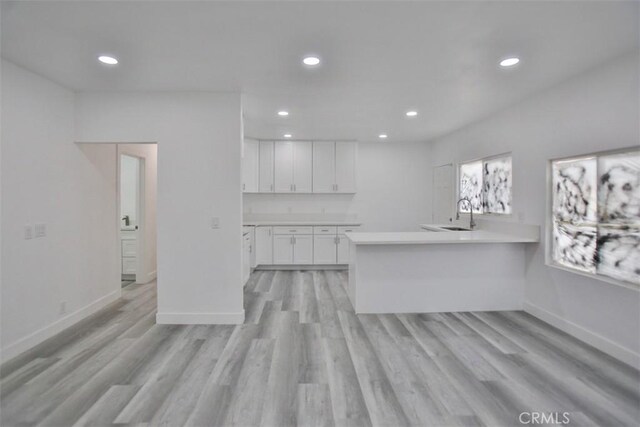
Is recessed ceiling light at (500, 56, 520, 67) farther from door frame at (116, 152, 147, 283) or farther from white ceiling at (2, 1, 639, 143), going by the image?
door frame at (116, 152, 147, 283)

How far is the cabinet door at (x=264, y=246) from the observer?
5.52 m

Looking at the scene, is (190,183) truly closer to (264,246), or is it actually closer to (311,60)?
(311,60)

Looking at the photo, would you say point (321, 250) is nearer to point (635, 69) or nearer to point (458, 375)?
point (458, 375)

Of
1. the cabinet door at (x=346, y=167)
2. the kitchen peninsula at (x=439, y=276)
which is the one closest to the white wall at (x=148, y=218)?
the cabinet door at (x=346, y=167)

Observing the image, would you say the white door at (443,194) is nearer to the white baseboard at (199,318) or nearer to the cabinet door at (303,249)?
the cabinet door at (303,249)

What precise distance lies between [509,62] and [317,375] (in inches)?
116

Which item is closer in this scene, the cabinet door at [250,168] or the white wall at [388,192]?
the cabinet door at [250,168]

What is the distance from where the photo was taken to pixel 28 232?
2.70m

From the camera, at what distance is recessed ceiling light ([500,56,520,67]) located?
2510 millimetres

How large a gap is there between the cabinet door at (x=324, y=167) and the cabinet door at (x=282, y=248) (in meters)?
1.07

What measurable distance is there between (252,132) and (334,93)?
7.49 ft

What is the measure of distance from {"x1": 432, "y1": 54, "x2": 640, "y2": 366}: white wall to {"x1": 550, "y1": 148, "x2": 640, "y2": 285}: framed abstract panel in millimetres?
105

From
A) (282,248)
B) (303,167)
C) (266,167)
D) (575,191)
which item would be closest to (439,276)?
(575,191)

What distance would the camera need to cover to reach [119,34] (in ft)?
6.97
